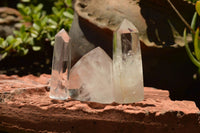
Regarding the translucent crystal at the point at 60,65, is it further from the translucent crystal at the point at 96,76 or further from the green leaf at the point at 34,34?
the green leaf at the point at 34,34

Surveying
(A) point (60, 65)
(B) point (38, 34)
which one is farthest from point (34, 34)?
(A) point (60, 65)

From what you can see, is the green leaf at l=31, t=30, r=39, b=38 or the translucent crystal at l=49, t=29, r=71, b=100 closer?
the translucent crystal at l=49, t=29, r=71, b=100

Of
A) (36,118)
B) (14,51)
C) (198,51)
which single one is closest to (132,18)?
(198,51)

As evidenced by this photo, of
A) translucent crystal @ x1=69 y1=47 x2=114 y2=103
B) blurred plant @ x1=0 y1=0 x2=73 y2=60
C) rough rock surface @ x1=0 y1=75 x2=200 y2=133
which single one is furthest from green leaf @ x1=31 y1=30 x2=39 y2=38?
translucent crystal @ x1=69 y1=47 x2=114 y2=103

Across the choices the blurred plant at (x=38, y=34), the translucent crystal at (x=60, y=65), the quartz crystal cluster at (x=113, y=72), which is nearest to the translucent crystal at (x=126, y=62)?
the quartz crystal cluster at (x=113, y=72)

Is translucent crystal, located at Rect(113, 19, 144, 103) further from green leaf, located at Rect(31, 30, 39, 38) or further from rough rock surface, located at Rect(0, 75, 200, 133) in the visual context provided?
green leaf, located at Rect(31, 30, 39, 38)

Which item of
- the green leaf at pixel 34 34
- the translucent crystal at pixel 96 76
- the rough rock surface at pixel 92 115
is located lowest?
the rough rock surface at pixel 92 115

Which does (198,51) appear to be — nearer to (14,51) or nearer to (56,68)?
(56,68)

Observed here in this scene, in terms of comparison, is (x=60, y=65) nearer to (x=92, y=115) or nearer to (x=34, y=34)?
(x=92, y=115)
